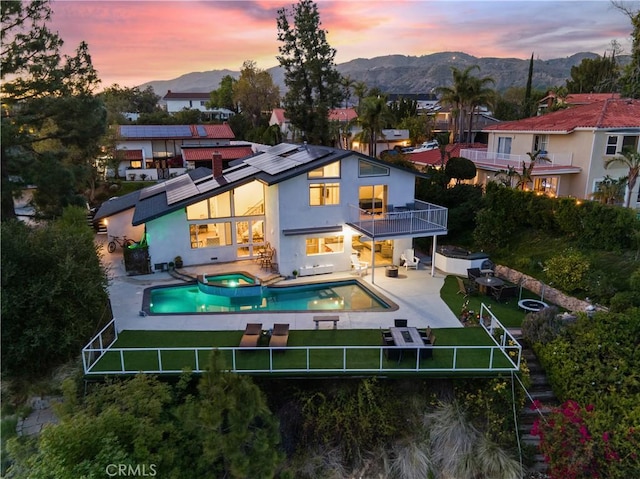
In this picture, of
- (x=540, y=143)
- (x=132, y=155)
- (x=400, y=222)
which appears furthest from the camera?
(x=132, y=155)

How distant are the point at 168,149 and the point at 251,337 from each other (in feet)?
134

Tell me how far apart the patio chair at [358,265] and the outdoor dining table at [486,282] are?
535 centimetres

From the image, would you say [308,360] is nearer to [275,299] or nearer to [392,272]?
[275,299]

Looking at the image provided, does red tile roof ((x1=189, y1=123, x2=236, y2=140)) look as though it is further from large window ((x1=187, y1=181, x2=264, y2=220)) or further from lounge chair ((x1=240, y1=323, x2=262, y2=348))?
lounge chair ((x1=240, y1=323, x2=262, y2=348))

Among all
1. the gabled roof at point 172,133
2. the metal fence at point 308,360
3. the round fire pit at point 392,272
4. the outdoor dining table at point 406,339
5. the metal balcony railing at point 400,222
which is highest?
the gabled roof at point 172,133

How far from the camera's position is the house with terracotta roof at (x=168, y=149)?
140 ft

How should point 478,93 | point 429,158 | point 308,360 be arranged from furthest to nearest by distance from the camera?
point 478,93 < point 429,158 < point 308,360

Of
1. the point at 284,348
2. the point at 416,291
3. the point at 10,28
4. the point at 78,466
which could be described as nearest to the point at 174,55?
the point at 10,28

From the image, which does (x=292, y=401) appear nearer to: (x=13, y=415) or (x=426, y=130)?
(x=13, y=415)

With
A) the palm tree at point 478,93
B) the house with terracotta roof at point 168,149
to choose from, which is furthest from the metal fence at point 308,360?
the palm tree at point 478,93

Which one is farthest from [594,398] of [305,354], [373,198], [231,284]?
[231,284]

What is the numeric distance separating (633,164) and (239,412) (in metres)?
23.7

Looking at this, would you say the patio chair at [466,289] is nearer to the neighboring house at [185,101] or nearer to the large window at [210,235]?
the large window at [210,235]

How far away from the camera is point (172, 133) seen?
48.2 m
